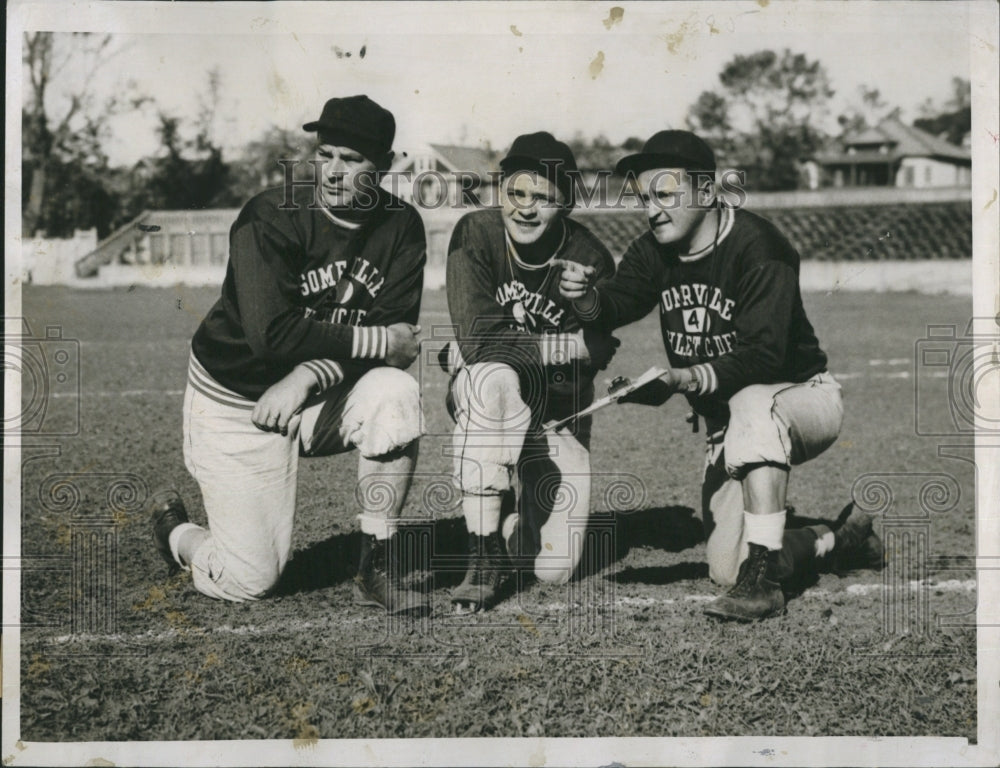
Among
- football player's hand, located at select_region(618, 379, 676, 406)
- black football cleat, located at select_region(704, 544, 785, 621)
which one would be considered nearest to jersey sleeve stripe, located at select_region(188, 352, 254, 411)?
football player's hand, located at select_region(618, 379, 676, 406)

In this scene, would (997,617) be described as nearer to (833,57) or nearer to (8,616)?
(833,57)

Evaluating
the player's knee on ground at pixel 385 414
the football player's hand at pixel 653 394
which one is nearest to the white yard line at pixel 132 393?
the player's knee on ground at pixel 385 414

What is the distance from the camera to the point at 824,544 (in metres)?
4.71

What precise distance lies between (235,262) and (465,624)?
5.66ft

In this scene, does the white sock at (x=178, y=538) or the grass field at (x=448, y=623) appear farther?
the white sock at (x=178, y=538)

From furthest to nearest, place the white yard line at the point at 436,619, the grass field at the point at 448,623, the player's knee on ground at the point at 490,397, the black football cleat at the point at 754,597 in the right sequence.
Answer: the player's knee on ground at the point at 490,397
the black football cleat at the point at 754,597
the white yard line at the point at 436,619
the grass field at the point at 448,623

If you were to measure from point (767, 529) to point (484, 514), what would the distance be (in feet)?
3.75

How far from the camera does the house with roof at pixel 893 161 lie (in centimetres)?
500

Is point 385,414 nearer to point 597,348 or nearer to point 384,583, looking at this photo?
point 384,583

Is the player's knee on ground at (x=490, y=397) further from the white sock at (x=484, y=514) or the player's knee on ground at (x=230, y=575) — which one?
the player's knee on ground at (x=230, y=575)

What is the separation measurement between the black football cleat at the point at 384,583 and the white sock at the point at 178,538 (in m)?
0.69

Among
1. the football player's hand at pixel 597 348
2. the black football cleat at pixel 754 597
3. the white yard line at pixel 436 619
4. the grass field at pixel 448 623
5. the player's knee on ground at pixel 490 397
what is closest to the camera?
the grass field at pixel 448 623

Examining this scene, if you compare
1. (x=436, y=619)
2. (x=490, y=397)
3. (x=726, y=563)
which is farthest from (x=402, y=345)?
(x=726, y=563)

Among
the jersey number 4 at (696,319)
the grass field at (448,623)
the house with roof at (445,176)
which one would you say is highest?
the house with roof at (445,176)
